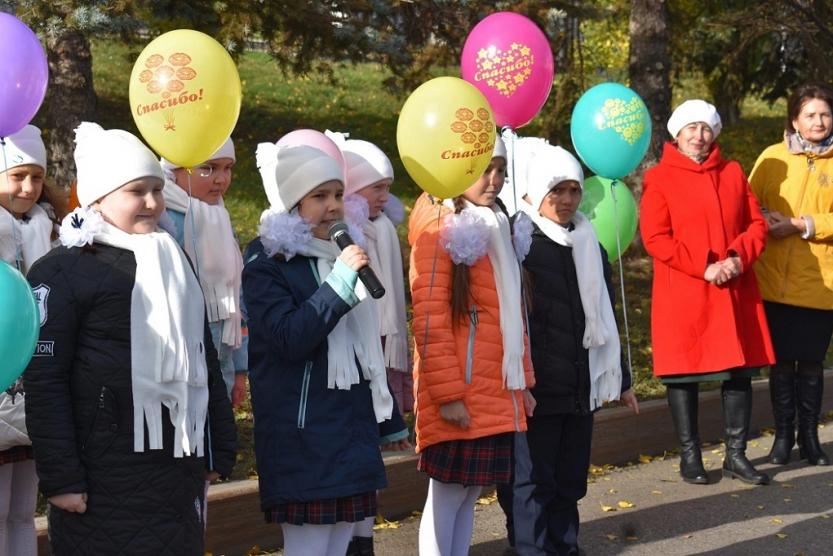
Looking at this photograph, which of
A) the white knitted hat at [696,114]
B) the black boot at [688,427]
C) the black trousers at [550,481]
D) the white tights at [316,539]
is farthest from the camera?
the black boot at [688,427]

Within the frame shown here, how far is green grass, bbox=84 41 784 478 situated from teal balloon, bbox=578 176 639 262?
2.50 metres

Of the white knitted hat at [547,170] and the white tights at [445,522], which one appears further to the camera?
the white knitted hat at [547,170]

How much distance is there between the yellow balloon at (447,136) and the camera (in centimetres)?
502

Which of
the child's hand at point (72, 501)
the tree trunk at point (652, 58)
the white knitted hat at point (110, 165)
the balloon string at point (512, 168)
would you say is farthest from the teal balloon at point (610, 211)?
the tree trunk at point (652, 58)

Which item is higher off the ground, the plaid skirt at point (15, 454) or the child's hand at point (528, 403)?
the plaid skirt at point (15, 454)

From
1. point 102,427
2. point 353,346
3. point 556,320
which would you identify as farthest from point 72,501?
point 556,320

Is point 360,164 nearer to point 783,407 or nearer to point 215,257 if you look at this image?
point 215,257

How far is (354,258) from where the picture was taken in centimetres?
423

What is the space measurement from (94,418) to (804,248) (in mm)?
5250

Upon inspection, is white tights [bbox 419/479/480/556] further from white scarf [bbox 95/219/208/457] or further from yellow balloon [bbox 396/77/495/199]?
white scarf [bbox 95/219/208/457]

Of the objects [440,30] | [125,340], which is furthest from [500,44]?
[440,30]

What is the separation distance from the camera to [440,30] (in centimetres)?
1019

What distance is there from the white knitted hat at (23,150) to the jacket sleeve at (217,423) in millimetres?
1187

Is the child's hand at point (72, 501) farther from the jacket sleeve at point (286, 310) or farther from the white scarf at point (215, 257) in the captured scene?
the white scarf at point (215, 257)
